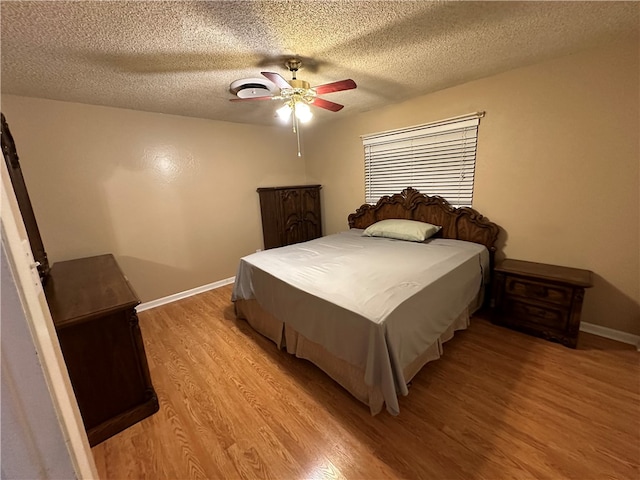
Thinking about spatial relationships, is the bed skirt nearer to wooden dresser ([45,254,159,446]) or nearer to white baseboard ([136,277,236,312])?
wooden dresser ([45,254,159,446])

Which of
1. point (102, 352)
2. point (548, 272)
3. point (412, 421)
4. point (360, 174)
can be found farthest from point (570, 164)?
point (102, 352)

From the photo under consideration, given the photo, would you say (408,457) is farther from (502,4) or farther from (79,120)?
(79,120)

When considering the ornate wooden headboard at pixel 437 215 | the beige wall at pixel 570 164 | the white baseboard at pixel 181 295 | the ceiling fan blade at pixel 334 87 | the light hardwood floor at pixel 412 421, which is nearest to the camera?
the light hardwood floor at pixel 412 421

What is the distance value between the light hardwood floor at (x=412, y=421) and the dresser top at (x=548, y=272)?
556mm

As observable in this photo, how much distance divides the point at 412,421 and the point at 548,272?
175 cm

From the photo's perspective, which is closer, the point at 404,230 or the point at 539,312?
the point at 539,312

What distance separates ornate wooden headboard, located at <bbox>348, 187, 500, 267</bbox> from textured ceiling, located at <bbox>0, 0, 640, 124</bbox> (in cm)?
128

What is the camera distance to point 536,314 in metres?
2.25

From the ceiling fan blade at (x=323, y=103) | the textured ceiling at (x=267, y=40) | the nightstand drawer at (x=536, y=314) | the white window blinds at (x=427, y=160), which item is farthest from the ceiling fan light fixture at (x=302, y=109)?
the nightstand drawer at (x=536, y=314)

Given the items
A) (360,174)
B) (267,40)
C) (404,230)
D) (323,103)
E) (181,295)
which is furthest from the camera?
(360,174)

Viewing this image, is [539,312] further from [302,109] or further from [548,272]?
[302,109]

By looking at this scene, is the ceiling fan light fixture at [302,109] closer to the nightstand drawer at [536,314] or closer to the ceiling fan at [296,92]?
the ceiling fan at [296,92]

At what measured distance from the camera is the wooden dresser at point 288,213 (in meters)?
3.98

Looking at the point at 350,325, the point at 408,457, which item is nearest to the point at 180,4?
the point at 350,325
